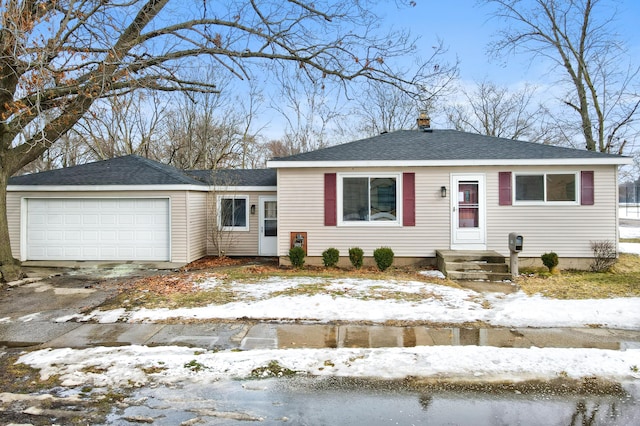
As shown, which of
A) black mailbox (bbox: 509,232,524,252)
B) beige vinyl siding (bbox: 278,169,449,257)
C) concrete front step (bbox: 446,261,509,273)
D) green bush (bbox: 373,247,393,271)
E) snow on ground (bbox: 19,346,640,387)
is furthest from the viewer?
beige vinyl siding (bbox: 278,169,449,257)

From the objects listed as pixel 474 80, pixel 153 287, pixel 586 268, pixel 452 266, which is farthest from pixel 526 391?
pixel 474 80

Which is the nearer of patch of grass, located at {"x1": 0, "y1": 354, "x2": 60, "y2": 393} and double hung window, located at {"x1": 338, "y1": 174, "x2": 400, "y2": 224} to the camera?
patch of grass, located at {"x1": 0, "y1": 354, "x2": 60, "y2": 393}

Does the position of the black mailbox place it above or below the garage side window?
below

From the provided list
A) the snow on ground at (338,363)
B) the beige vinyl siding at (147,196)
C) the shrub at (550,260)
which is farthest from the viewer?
the beige vinyl siding at (147,196)

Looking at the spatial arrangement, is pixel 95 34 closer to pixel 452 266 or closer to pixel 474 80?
pixel 452 266

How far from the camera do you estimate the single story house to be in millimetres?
10984

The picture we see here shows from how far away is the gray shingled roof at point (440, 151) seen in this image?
11.0 meters

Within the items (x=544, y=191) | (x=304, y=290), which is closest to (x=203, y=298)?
(x=304, y=290)

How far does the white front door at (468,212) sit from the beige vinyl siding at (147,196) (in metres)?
7.66

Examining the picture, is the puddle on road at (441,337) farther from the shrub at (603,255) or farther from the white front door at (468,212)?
the shrub at (603,255)

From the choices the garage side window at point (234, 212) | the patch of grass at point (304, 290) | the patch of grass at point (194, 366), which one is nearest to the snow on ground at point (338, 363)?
the patch of grass at point (194, 366)

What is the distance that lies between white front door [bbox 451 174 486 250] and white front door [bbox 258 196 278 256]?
5807mm

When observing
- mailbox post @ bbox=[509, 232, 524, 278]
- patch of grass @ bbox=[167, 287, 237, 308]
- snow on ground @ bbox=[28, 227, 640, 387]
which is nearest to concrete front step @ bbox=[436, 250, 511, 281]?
mailbox post @ bbox=[509, 232, 524, 278]

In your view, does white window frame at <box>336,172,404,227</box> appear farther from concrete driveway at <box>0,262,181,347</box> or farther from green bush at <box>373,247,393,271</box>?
concrete driveway at <box>0,262,181,347</box>
